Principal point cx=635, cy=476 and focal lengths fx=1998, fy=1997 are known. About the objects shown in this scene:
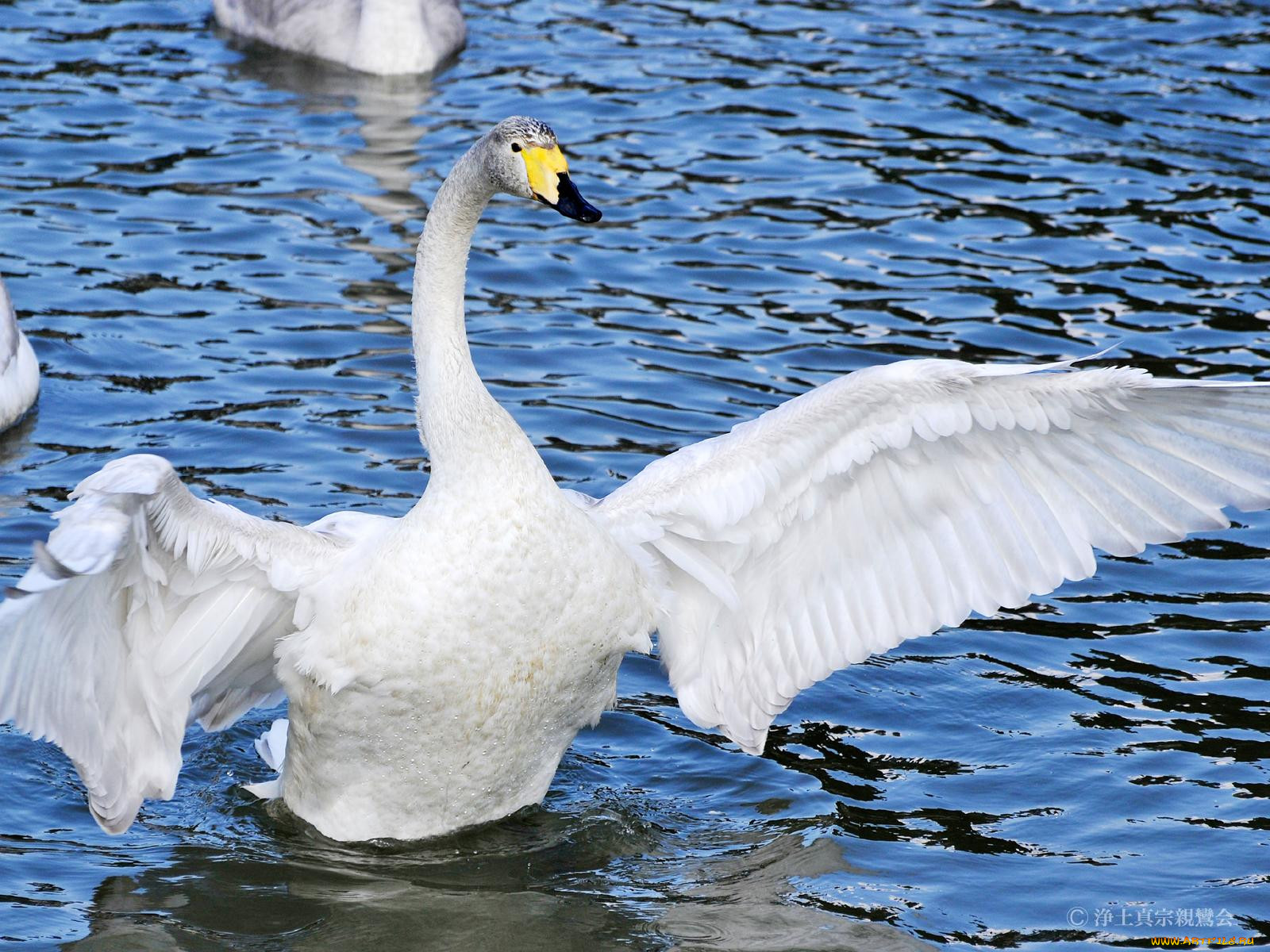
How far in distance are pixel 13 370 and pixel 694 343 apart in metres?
3.49

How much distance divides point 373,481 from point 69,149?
4801mm

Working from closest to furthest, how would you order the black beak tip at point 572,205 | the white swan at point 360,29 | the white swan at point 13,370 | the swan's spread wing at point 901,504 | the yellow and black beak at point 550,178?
the black beak tip at point 572,205, the yellow and black beak at point 550,178, the swan's spread wing at point 901,504, the white swan at point 13,370, the white swan at point 360,29

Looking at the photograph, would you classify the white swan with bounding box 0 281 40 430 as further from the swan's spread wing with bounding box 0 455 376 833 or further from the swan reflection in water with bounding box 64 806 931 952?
the swan reflection in water with bounding box 64 806 931 952

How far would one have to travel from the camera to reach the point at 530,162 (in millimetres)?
5953

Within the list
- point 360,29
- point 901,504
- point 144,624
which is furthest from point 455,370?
point 360,29

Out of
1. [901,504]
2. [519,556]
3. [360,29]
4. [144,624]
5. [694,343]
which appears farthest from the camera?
[360,29]

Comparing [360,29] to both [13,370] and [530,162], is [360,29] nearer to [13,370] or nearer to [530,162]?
[13,370]

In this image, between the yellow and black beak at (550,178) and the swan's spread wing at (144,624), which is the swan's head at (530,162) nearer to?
the yellow and black beak at (550,178)

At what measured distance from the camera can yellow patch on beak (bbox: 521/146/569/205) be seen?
593 centimetres

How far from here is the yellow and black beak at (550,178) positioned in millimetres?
5887

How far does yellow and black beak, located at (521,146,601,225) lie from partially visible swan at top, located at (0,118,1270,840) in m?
0.01

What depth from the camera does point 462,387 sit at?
6.21 meters

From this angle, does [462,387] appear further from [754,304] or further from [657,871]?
[754,304]

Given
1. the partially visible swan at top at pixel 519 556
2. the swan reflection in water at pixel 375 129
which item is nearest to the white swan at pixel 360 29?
the swan reflection in water at pixel 375 129
